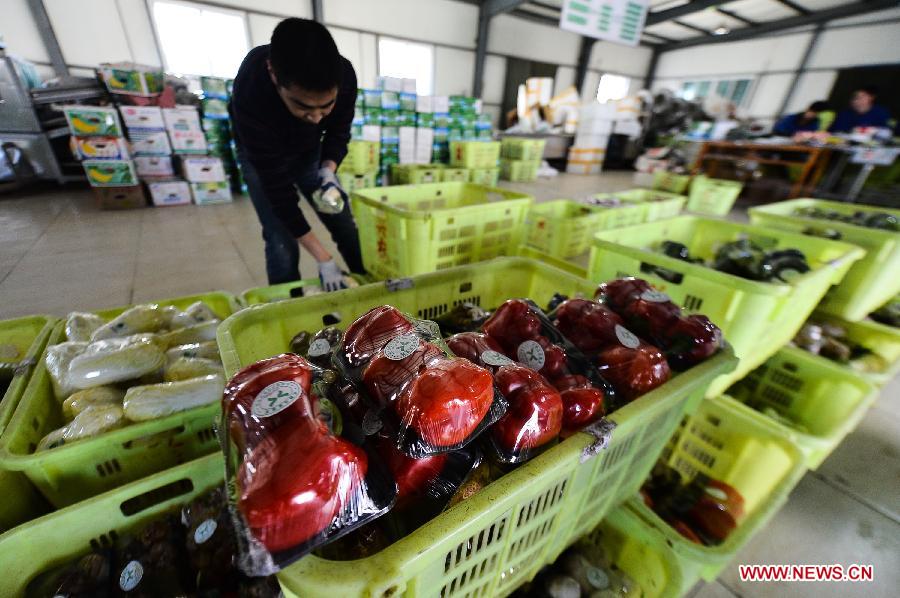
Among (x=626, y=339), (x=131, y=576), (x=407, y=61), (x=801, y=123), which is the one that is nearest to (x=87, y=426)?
(x=131, y=576)

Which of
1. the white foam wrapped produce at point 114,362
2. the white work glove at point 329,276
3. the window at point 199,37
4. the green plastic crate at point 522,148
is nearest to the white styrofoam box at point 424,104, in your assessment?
the green plastic crate at point 522,148

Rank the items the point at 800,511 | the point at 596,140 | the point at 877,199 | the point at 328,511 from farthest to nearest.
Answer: the point at 596,140 < the point at 877,199 < the point at 800,511 < the point at 328,511

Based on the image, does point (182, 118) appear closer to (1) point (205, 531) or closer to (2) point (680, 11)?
(1) point (205, 531)

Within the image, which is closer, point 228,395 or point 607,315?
point 228,395

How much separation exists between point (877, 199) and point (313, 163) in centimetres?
804

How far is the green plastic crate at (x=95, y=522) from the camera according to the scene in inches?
26.4

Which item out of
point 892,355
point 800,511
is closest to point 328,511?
point 800,511

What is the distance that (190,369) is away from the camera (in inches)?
40.7

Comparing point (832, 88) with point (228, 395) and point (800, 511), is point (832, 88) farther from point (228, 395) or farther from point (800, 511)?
point (228, 395)

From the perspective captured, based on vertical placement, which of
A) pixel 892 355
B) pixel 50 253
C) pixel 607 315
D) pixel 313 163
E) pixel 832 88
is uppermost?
pixel 832 88

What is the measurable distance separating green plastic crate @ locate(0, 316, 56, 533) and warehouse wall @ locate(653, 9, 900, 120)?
44.7ft

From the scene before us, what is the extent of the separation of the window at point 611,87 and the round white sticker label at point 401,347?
1347 cm

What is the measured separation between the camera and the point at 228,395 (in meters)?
0.49

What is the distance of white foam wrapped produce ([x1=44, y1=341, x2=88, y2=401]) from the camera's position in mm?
965
